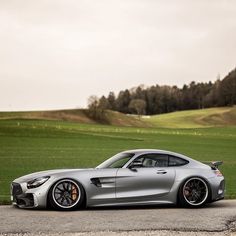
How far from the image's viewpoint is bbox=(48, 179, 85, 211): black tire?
37.3 ft

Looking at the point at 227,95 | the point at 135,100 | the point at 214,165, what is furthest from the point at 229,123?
the point at 214,165

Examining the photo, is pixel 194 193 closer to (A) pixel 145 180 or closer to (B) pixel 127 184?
(A) pixel 145 180

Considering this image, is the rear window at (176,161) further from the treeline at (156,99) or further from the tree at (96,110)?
the treeline at (156,99)

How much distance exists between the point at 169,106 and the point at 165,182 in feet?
618

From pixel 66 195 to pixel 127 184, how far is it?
132 cm

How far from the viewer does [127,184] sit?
11.9m

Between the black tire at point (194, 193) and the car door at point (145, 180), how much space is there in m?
0.31

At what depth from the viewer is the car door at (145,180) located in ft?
38.9

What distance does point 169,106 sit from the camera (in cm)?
19950

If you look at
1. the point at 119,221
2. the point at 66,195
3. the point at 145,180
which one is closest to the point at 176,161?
the point at 145,180

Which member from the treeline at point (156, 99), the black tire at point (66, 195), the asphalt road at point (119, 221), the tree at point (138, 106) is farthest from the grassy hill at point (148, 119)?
the asphalt road at point (119, 221)

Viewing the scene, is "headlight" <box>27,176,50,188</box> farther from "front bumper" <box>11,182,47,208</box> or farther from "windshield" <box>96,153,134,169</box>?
"windshield" <box>96,153,134,169</box>

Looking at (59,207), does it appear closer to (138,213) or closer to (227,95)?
(138,213)

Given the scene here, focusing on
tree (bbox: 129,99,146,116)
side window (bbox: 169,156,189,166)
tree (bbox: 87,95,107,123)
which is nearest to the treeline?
tree (bbox: 129,99,146,116)
